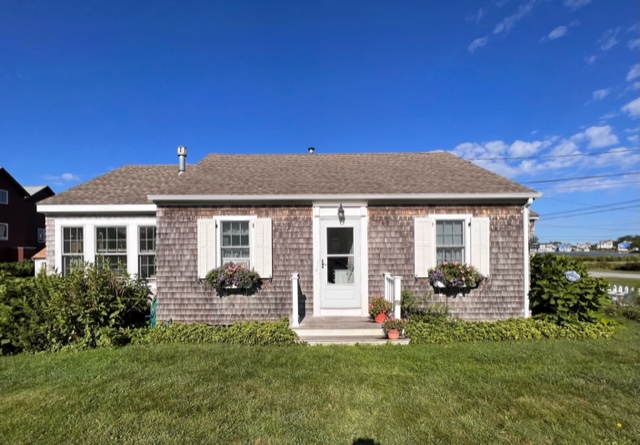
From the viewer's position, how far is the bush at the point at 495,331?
5.64 m

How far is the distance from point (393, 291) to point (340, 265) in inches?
51.0

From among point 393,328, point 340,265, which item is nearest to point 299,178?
point 340,265

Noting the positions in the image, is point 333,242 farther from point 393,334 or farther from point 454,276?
point 454,276

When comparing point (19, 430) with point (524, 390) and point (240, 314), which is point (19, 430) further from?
point (524, 390)

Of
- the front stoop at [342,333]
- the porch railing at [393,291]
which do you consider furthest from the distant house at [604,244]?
the front stoop at [342,333]

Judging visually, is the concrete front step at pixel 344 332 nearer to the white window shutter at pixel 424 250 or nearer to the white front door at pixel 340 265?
the white front door at pixel 340 265

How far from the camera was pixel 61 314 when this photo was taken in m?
5.14

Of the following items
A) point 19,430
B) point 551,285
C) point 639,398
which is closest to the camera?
point 19,430

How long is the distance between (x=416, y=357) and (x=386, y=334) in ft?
3.30

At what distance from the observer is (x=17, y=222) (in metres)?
23.0

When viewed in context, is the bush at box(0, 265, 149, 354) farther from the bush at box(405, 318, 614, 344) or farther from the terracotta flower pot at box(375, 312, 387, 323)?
the bush at box(405, 318, 614, 344)

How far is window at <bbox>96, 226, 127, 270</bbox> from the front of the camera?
7508 millimetres

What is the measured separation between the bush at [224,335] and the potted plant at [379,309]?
1.70 meters

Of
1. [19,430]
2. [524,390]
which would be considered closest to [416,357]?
[524,390]
